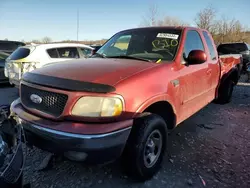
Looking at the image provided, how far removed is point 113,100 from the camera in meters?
2.19

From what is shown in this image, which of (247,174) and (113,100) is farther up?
(113,100)

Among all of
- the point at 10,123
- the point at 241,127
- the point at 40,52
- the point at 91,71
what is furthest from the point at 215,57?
the point at 40,52

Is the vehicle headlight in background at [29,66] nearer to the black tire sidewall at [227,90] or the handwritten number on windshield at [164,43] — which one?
the handwritten number on windshield at [164,43]

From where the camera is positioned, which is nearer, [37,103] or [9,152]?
[9,152]

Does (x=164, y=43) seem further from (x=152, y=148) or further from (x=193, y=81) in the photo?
(x=152, y=148)

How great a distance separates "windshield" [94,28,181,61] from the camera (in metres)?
3.28

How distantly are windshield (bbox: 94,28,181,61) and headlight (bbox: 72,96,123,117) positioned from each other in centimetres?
120

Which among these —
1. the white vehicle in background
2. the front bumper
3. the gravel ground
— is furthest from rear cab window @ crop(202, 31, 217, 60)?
the white vehicle in background

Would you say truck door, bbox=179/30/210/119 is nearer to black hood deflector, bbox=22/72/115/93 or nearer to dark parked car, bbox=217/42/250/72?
black hood deflector, bbox=22/72/115/93

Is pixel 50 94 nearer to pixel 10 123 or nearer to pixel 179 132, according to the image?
pixel 10 123

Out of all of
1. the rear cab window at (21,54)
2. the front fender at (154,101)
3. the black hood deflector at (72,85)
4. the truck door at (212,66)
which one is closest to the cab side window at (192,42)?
the truck door at (212,66)

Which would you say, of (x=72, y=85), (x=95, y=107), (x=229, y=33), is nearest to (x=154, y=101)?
(x=95, y=107)

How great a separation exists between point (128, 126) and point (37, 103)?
1012 millimetres

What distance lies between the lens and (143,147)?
2477 mm
